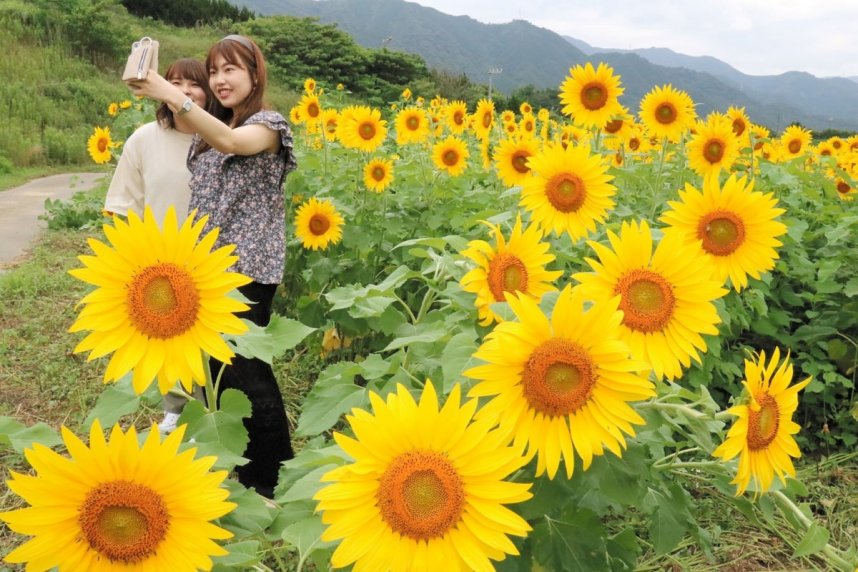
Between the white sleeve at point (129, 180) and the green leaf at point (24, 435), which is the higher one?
the green leaf at point (24, 435)

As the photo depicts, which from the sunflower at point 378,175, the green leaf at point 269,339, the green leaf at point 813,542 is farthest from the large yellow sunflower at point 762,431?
the sunflower at point 378,175

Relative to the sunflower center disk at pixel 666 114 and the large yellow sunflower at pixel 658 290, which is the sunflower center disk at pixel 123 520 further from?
the sunflower center disk at pixel 666 114

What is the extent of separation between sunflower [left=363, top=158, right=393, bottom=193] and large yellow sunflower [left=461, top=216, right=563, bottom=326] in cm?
296

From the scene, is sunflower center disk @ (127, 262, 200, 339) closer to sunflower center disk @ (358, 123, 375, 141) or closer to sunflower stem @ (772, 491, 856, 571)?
sunflower stem @ (772, 491, 856, 571)

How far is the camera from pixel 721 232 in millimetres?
1798

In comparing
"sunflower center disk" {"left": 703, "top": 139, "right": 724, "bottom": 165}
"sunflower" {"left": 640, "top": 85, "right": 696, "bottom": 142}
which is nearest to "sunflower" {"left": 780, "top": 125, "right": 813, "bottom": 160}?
"sunflower" {"left": 640, "top": 85, "right": 696, "bottom": 142}

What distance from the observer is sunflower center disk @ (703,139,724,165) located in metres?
3.65

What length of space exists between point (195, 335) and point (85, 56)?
76.6 feet

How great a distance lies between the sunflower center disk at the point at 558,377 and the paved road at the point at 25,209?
6.81 metres

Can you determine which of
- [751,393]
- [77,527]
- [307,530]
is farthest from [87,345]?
[751,393]

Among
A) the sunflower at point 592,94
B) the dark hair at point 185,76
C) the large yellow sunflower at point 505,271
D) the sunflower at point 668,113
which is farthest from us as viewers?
the sunflower at point 668,113

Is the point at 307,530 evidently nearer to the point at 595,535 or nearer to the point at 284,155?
the point at 595,535

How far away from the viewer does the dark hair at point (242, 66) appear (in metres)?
2.87

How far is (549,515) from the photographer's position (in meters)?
1.42
